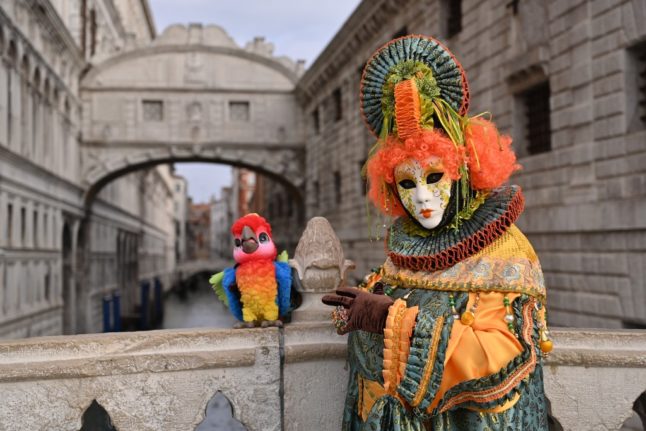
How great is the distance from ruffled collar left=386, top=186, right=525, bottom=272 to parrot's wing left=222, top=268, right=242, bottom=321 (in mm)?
1521

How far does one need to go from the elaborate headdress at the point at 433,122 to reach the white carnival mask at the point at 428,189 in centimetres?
3

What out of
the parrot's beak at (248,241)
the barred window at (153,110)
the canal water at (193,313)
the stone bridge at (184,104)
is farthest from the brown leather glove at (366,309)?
the canal water at (193,313)

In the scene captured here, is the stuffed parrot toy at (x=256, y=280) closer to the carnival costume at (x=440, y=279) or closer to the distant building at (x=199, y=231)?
the carnival costume at (x=440, y=279)

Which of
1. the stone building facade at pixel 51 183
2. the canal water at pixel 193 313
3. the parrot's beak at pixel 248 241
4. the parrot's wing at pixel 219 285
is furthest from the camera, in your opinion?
the canal water at pixel 193 313

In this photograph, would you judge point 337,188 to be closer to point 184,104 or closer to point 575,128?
point 184,104

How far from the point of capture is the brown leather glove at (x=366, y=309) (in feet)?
7.15

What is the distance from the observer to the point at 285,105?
2402cm

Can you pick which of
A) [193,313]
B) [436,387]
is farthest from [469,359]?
[193,313]

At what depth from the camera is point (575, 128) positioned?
887cm

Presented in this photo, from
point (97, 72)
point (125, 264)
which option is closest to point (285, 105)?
point (97, 72)

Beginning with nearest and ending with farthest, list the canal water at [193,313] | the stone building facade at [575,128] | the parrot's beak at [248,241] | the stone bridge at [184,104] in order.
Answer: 1. the parrot's beak at [248,241]
2. the stone building facade at [575,128]
3. the stone bridge at [184,104]
4. the canal water at [193,313]

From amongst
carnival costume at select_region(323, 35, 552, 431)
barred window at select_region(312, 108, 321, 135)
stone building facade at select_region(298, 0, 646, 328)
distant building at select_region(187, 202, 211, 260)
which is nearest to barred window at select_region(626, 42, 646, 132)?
stone building facade at select_region(298, 0, 646, 328)

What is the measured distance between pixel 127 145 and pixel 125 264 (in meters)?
11.8

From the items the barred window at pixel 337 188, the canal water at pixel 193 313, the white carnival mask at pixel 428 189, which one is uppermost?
the barred window at pixel 337 188
